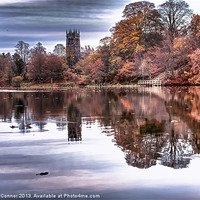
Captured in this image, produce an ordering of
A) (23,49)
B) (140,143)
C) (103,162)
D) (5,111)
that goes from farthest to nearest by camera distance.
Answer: (23,49) < (5,111) < (140,143) < (103,162)

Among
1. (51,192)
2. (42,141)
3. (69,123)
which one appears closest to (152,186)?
(51,192)

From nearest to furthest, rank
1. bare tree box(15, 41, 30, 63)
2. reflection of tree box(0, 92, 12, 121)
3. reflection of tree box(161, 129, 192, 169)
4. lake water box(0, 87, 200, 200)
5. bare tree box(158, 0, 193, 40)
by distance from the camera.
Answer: lake water box(0, 87, 200, 200)
reflection of tree box(161, 129, 192, 169)
reflection of tree box(0, 92, 12, 121)
bare tree box(158, 0, 193, 40)
bare tree box(15, 41, 30, 63)

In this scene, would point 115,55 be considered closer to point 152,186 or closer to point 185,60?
point 185,60

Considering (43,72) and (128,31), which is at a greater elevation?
(128,31)

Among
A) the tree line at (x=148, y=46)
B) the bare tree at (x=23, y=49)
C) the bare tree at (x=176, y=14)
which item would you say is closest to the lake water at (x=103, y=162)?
the tree line at (x=148, y=46)

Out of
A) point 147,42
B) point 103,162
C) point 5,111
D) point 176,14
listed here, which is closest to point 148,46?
point 147,42

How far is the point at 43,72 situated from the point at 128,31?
2374 cm

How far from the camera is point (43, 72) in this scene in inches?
2768

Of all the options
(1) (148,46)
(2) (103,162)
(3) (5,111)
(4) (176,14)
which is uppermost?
(4) (176,14)

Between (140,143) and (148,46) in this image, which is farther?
(148,46)

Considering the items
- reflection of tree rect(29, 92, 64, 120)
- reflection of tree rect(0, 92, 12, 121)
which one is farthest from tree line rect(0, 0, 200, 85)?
reflection of tree rect(0, 92, 12, 121)

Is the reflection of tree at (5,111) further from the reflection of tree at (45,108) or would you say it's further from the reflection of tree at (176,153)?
the reflection of tree at (176,153)

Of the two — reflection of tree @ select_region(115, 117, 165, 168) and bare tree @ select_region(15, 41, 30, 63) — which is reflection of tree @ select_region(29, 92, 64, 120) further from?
bare tree @ select_region(15, 41, 30, 63)

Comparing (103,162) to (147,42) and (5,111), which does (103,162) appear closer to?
(5,111)
